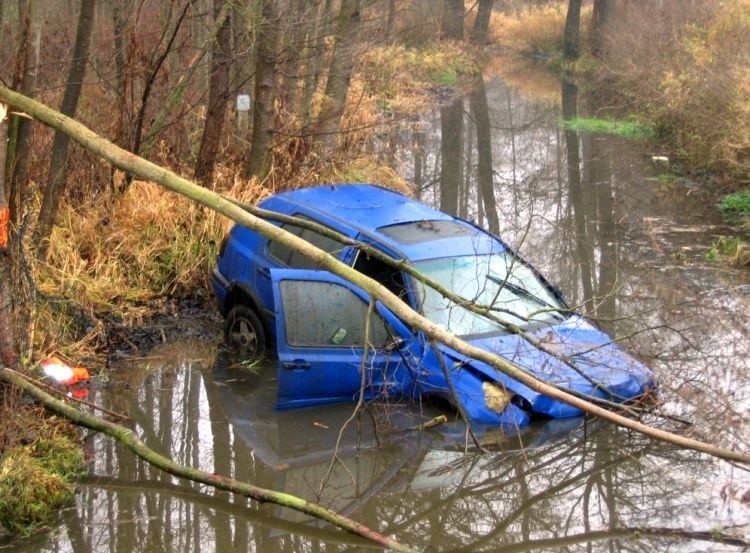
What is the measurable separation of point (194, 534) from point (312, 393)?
2.13 m

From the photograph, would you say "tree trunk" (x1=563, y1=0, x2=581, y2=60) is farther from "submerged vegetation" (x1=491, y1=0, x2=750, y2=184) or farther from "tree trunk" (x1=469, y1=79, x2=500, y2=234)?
"tree trunk" (x1=469, y1=79, x2=500, y2=234)

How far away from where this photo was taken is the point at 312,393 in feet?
26.5

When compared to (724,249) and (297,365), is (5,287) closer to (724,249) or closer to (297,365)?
(297,365)

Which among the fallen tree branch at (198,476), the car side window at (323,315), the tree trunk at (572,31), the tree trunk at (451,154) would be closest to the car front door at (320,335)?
the car side window at (323,315)

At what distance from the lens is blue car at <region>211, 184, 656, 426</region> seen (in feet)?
24.7

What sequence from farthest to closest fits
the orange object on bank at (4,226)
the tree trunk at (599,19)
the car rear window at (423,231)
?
the tree trunk at (599,19)
the car rear window at (423,231)
the orange object on bank at (4,226)

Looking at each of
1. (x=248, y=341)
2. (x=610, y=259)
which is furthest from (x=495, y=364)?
(x=610, y=259)

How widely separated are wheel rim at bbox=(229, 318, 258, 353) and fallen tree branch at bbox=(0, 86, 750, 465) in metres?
2.73

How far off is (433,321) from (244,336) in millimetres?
2353

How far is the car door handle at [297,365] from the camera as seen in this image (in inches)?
314

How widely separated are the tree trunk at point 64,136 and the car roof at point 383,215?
2.07 metres

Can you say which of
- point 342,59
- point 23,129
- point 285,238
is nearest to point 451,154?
point 342,59

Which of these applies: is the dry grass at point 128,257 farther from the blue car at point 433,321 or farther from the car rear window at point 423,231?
the car rear window at point 423,231

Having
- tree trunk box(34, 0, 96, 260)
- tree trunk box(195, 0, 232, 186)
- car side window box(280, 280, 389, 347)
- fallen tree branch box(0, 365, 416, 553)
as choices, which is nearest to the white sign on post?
tree trunk box(195, 0, 232, 186)
